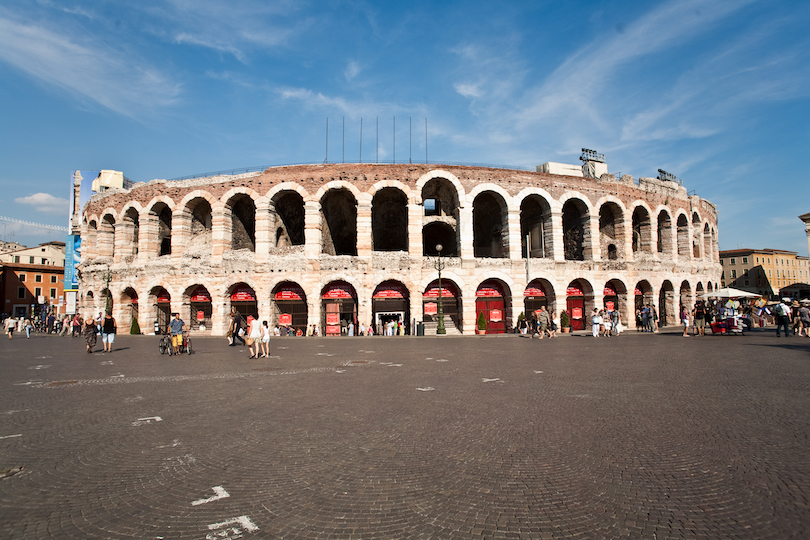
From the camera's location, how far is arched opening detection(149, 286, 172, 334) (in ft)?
97.1

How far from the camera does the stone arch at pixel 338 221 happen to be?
30.1 metres

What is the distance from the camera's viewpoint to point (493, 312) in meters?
28.8

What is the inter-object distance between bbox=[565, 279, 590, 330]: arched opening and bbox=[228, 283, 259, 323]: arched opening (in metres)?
21.7

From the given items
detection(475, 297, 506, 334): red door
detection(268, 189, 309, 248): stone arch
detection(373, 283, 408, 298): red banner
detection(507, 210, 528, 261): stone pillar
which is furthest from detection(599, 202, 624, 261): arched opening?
detection(268, 189, 309, 248): stone arch

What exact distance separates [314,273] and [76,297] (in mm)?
24523

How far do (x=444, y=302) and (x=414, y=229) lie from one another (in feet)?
17.4

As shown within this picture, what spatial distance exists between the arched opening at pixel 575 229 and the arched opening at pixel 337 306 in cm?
1738

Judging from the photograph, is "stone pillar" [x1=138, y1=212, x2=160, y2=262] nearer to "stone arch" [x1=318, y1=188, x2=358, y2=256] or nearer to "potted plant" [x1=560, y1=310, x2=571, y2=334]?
"stone arch" [x1=318, y1=188, x2=358, y2=256]

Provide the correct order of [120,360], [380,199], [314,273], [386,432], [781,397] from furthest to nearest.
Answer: [380,199] < [314,273] < [120,360] < [781,397] < [386,432]

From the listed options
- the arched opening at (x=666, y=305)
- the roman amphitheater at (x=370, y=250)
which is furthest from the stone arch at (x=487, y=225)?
the arched opening at (x=666, y=305)

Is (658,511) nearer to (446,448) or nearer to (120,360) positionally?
(446,448)

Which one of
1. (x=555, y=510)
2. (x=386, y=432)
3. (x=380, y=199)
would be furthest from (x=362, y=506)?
(x=380, y=199)

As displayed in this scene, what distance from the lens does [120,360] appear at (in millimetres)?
14625

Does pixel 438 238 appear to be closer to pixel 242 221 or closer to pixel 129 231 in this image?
pixel 242 221
